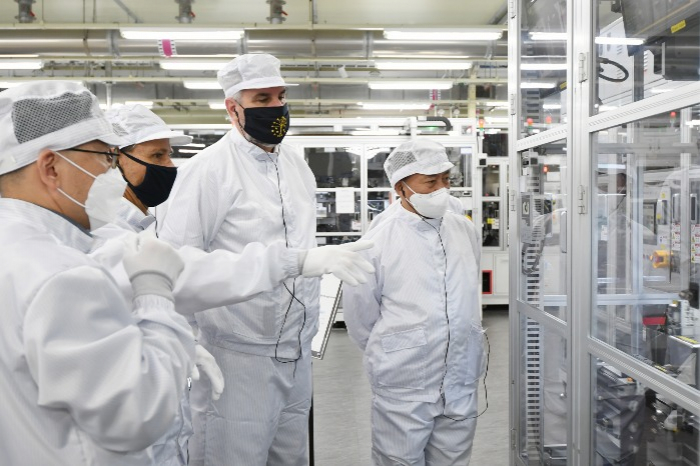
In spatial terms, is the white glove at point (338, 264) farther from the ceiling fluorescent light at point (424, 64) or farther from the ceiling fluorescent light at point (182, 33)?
the ceiling fluorescent light at point (424, 64)

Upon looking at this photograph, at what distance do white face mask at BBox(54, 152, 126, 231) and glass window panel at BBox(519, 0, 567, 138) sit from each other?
192cm

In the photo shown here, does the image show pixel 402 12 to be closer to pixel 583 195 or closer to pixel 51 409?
pixel 583 195

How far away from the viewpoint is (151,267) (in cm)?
121

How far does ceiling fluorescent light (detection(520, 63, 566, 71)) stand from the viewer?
2533 mm

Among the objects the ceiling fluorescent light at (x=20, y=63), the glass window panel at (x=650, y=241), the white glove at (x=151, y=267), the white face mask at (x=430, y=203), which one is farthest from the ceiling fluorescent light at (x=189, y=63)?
the white glove at (x=151, y=267)

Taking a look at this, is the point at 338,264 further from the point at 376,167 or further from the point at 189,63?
the point at 189,63

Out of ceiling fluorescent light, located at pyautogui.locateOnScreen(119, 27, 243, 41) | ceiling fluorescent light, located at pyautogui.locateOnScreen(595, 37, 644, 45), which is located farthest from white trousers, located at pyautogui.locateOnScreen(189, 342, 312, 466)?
ceiling fluorescent light, located at pyautogui.locateOnScreen(119, 27, 243, 41)

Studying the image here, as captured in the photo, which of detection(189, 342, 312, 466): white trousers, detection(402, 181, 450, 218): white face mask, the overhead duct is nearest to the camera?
detection(189, 342, 312, 466): white trousers

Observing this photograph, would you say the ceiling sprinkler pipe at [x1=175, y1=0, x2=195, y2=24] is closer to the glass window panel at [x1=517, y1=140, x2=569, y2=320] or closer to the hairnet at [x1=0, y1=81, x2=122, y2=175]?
the glass window panel at [x1=517, y1=140, x2=569, y2=320]

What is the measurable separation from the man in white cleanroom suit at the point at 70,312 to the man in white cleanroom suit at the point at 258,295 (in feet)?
2.79

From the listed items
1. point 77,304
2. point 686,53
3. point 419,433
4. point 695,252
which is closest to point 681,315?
point 695,252

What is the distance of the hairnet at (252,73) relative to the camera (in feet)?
7.20

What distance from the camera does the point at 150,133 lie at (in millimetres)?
2199

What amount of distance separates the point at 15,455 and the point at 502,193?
683cm
